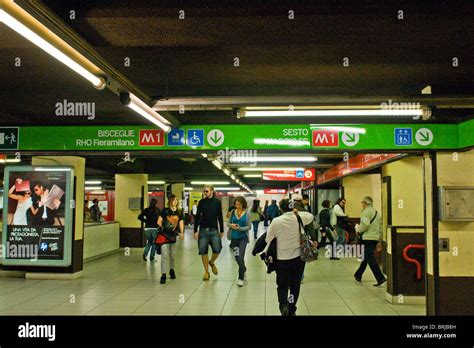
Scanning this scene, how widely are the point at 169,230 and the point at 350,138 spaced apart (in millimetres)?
3609

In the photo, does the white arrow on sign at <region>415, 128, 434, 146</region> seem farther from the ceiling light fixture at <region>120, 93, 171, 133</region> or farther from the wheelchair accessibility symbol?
the ceiling light fixture at <region>120, 93, 171, 133</region>

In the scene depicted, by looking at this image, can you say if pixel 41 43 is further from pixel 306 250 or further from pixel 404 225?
pixel 404 225

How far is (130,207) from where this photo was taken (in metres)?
13.3

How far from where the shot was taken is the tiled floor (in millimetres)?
5852

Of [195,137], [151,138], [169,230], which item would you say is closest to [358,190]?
[169,230]

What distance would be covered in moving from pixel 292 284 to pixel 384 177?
3247 mm

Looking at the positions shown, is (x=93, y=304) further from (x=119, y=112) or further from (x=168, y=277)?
(x=119, y=112)

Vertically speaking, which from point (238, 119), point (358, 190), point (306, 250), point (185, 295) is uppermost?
point (238, 119)

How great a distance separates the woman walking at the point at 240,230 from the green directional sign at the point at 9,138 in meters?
3.56

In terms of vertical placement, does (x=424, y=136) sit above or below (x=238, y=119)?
below

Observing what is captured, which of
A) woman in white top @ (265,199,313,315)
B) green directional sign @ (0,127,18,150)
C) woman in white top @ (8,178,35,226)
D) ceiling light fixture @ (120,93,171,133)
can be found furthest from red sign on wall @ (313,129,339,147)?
woman in white top @ (8,178,35,226)

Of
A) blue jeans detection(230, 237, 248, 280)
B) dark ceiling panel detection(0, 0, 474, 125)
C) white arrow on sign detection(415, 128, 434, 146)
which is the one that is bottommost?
blue jeans detection(230, 237, 248, 280)

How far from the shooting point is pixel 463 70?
211 inches

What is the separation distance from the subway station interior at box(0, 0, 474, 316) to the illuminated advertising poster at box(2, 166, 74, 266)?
26mm
